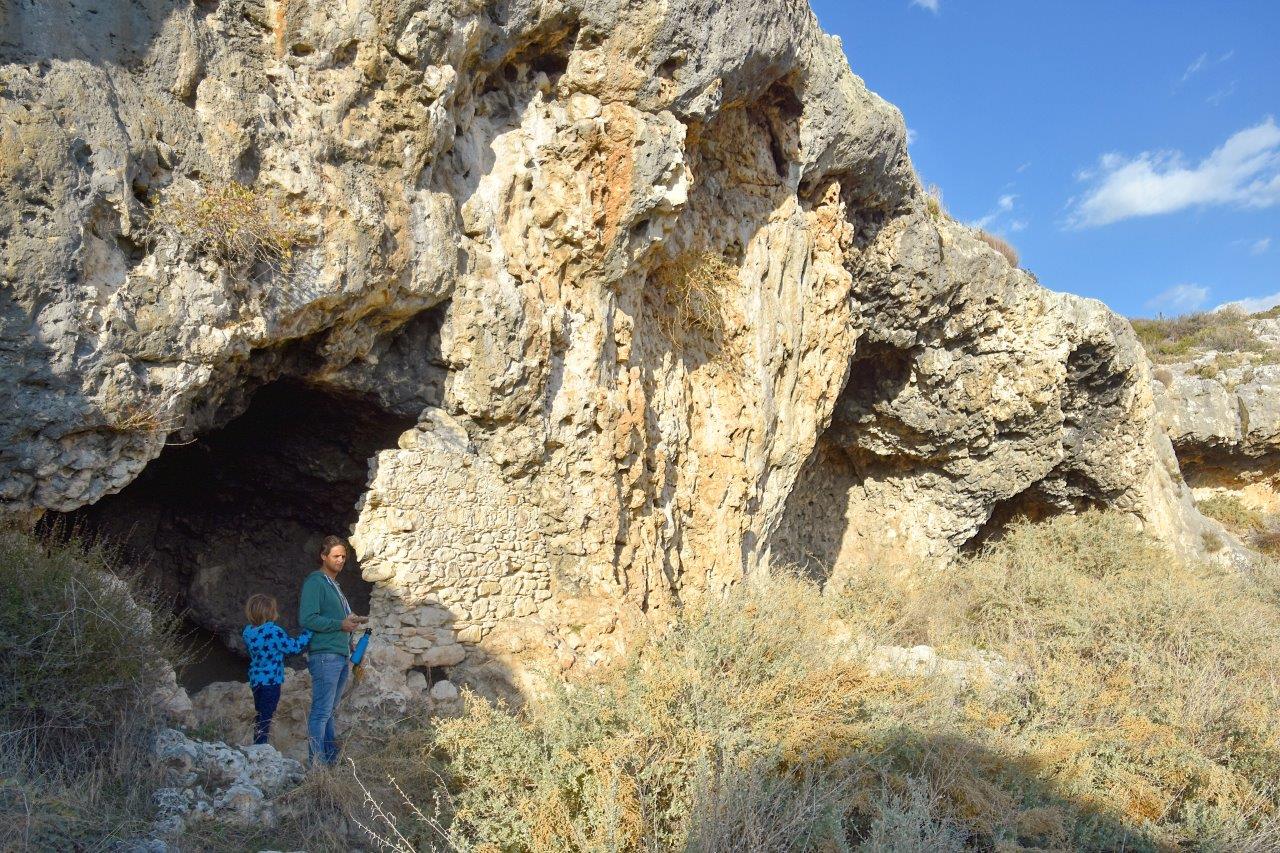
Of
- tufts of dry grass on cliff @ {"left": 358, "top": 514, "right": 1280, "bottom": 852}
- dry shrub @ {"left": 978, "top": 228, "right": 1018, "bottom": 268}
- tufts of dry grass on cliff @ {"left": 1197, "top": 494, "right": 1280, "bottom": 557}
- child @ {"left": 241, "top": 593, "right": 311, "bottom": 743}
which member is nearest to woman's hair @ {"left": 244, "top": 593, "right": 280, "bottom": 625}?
child @ {"left": 241, "top": 593, "right": 311, "bottom": 743}

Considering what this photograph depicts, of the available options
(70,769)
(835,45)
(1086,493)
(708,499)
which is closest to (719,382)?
(708,499)

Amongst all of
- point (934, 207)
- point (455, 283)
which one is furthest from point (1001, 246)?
point (455, 283)

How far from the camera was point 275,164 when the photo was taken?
4.62 metres

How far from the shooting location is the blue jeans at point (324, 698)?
4441 mm

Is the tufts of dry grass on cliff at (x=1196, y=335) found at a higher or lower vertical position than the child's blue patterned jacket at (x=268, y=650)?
higher

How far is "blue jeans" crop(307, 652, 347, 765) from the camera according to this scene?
4441 mm

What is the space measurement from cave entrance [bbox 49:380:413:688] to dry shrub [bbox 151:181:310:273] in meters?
1.47

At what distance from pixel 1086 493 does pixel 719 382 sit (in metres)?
7.04

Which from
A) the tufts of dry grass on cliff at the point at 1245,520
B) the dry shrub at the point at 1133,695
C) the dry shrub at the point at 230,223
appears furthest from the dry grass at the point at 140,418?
the tufts of dry grass on cliff at the point at 1245,520

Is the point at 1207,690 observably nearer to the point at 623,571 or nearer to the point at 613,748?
the point at 623,571

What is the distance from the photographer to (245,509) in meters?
6.80

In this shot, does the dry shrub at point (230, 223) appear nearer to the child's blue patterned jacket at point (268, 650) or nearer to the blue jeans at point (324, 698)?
the child's blue patterned jacket at point (268, 650)

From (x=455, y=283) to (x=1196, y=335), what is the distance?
72.8 feet

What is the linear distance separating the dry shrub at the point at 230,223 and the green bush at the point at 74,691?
1594mm
